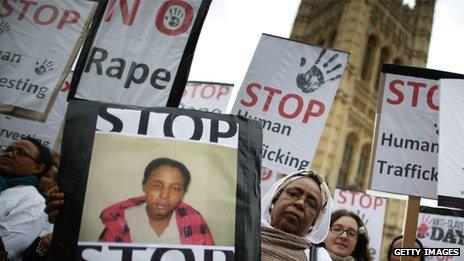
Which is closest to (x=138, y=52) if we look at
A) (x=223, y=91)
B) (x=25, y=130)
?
(x=25, y=130)

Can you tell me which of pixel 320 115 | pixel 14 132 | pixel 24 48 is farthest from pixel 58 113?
pixel 320 115

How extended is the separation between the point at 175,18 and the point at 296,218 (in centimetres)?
196

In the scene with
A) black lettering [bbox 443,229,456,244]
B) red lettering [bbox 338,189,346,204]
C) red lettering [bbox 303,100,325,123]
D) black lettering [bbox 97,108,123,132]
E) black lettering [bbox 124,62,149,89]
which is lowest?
black lettering [bbox 443,229,456,244]

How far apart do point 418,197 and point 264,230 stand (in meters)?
1.71

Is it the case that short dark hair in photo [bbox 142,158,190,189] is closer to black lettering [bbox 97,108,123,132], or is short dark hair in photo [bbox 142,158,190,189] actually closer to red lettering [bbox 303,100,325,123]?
black lettering [bbox 97,108,123,132]

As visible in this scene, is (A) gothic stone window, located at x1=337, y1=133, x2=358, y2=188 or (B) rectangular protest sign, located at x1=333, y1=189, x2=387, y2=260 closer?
(B) rectangular protest sign, located at x1=333, y1=189, x2=387, y2=260

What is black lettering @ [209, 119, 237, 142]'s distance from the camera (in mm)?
1680

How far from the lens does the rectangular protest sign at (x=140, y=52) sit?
307cm

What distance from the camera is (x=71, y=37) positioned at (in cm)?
364

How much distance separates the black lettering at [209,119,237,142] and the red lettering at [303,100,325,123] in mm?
2622

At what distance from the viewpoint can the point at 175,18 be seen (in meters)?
3.30

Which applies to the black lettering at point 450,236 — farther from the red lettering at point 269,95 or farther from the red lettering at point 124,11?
the red lettering at point 124,11

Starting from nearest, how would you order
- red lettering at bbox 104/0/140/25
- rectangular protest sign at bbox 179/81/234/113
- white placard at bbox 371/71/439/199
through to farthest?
white placard at bbox 371/71/439/199 < red lettering at bbox 104/0/140/25 < rectangular protest sign at bbox 179/81/234/113

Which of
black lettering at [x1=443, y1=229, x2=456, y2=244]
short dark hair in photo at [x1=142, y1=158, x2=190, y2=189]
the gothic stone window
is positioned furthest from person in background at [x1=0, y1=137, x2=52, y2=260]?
the gothic stone window
